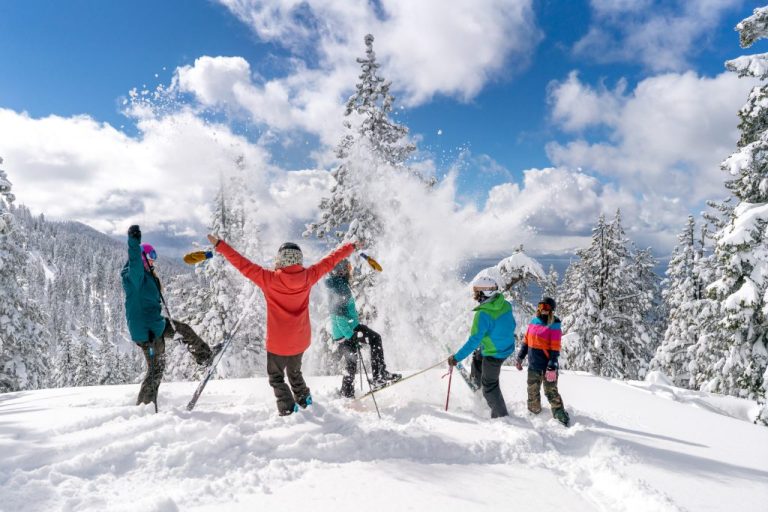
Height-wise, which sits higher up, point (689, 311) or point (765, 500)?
point (689, 311)

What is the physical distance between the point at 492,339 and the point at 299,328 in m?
2.90

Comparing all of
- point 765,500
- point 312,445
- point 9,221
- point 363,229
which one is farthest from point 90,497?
point 9,221

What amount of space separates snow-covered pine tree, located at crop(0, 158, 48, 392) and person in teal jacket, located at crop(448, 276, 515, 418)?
1924 centimetres

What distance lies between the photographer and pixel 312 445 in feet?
14.4

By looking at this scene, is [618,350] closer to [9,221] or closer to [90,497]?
[90,497]

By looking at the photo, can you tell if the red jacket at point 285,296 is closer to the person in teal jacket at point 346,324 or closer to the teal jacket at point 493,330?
the person in teal jacket at point 346,324

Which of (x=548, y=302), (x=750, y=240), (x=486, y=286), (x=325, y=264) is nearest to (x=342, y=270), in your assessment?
(x=325, y=264)

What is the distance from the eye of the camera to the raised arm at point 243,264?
520cm

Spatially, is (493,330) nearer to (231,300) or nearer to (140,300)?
(140,300)

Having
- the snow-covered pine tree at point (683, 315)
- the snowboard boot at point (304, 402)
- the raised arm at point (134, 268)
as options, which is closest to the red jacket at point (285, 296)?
the snowboard boot at point (304, 402)

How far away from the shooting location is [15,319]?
17109 millimetres

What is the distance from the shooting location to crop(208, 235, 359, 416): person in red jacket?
5309 mm

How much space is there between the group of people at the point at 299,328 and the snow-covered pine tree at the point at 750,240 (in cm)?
859

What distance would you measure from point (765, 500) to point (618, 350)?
24.9 meters
